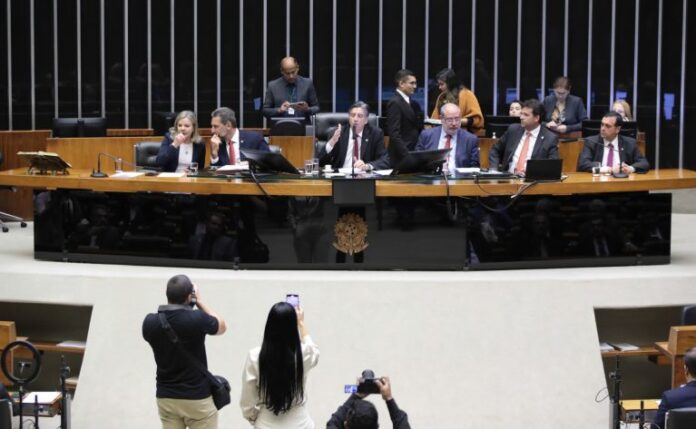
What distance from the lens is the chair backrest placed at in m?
11.2

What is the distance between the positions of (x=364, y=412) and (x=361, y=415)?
0.02 metres

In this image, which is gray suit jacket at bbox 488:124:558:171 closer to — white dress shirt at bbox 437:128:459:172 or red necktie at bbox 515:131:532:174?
red necktie at bbox 515:131:532:174

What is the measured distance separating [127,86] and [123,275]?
6.48 meters

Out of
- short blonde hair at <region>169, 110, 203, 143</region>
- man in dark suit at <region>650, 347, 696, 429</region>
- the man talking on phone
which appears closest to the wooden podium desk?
short blonde hair at <region>169, 110, 203, 143</region>

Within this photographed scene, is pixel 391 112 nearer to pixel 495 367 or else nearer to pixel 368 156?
pixel 368 156

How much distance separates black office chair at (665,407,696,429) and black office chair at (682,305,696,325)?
104 inches

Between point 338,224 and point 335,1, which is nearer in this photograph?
point 338,224

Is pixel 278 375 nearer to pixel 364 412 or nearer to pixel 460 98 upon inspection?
pixel 364 412

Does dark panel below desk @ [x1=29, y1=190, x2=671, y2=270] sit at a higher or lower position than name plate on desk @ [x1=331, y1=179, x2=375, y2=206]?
lower

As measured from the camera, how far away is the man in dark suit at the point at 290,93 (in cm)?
1305

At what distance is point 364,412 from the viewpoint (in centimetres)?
562

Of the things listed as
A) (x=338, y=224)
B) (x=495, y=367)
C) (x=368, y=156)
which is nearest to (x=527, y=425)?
(x=495, y=367)

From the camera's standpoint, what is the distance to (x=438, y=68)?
15.6 meters

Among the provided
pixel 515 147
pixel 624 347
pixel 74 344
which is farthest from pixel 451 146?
pixel 74 344
